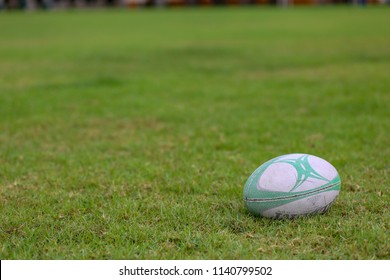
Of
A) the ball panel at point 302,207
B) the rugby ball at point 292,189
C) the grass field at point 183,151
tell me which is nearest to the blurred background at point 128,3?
the grass field at point 183,151

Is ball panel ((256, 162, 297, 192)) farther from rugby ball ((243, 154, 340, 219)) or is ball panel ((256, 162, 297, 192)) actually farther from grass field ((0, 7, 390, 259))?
grass field ((0, 7, 390, 259))

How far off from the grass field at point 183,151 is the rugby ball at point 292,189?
0.29ft

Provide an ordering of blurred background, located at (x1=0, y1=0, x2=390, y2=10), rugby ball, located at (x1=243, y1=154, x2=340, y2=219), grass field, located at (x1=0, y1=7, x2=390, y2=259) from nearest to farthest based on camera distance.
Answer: grass field, located at (x1=0, y1=7, x2=390, y2=259) → rugby ball, located at (x1=243, y1=154, x2=340, y2=219) → blurred background, located at (x1=0, y1=0, x2=390, y2=10)

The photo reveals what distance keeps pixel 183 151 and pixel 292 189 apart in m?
2.27

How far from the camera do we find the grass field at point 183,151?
369cm

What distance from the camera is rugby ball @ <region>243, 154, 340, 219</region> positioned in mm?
3900

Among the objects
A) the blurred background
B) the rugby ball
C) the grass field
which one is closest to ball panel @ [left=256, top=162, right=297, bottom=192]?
the rugby ball

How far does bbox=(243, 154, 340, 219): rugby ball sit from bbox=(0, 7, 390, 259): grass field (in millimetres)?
88

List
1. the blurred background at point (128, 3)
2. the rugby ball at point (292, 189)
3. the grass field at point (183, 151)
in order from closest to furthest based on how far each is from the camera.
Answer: the grass field at point (183, 151)
the rugby ball at point (292, 189)
the blurred background at point (128, 3)

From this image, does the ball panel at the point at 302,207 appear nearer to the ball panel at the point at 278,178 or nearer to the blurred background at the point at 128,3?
the ball panel at the point at 278,178

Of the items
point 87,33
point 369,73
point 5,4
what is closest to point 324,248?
point 369,73

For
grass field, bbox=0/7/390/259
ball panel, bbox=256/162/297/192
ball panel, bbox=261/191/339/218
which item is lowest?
grass field, bbox=0/7/390/259

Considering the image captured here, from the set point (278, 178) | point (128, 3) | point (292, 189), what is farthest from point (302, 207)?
point (128, 3)

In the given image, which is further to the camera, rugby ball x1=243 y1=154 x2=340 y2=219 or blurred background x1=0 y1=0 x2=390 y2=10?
blurred background x1=0 y1=0 x2=390 y2=10
